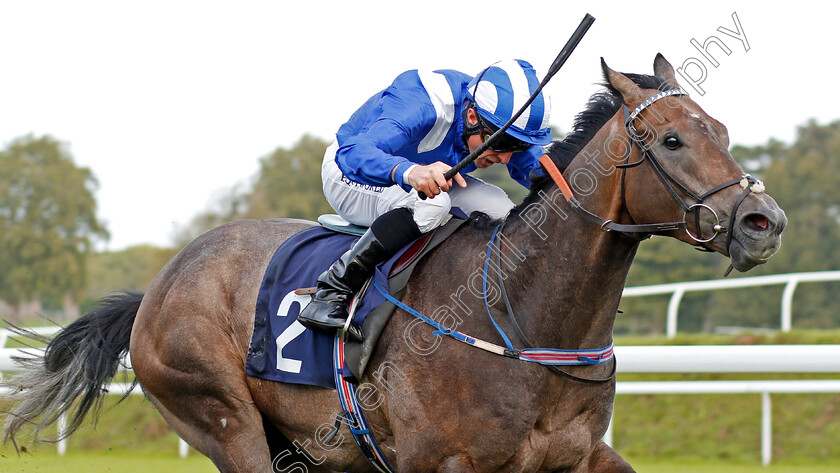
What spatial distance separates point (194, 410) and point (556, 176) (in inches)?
74.6

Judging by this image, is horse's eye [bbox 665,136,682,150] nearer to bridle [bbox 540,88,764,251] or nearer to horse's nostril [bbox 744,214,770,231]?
bridle [bbox 540,88,764,251]

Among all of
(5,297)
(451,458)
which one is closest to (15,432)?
(451,458)

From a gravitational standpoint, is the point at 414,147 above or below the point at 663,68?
below

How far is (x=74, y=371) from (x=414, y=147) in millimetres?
2053

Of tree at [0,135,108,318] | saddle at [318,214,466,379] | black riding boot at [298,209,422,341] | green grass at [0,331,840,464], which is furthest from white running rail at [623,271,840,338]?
tree at [0,135,108,318]

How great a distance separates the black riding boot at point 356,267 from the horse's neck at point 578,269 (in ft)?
1.57

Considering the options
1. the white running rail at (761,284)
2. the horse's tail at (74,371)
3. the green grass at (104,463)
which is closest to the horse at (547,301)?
the horse's tail at (74,371)

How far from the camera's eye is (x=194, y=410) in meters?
3.68

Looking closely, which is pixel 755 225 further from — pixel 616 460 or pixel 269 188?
pixel 269 188

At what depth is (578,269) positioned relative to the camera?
288 centimetres

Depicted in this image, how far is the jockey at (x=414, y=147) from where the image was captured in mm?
3070

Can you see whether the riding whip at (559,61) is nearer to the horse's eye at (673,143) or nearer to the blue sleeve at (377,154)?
the blue sleeve at (377,154)

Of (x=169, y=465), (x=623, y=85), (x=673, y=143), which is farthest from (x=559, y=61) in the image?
(x=169, y=465)

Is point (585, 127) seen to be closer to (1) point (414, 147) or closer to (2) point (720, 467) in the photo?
(1) point (414, 147)
